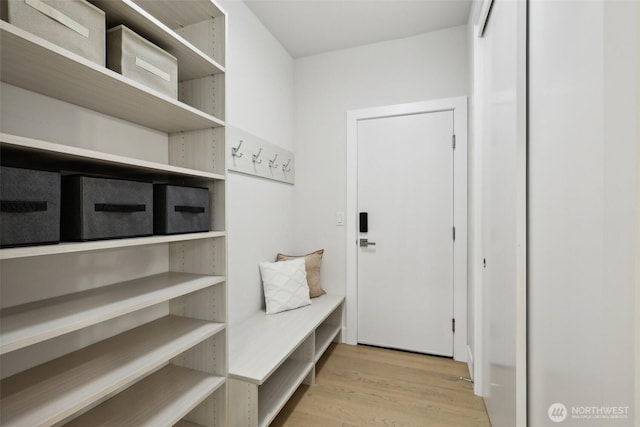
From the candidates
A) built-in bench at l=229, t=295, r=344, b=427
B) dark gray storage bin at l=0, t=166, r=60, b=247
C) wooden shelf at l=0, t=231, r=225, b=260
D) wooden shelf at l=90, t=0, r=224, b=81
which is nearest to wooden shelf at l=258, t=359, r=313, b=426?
→ built-in bench at l=229, t=295, r=344, b=427

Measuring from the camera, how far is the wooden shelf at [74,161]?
0.70 metres

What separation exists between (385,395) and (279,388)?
704 millimetres

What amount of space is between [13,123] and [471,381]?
8.98 ft

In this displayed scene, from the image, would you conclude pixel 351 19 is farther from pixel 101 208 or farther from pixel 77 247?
pixel 77 247

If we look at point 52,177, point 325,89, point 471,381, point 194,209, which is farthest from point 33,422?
point 325,89

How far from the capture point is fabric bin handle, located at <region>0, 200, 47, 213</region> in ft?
2.23

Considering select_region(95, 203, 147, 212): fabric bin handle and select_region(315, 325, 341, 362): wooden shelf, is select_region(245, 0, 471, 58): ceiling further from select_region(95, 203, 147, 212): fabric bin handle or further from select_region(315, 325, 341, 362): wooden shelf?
select_region(315, 325, 341, 362): wooden shelf

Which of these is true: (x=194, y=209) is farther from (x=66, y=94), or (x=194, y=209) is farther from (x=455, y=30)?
(x=455, y=30)

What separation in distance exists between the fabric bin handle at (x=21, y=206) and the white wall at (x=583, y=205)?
1.29m

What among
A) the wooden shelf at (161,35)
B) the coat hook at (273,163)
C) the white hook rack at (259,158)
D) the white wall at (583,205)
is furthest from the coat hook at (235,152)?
the white wall at (583,205)

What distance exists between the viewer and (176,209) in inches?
46.0

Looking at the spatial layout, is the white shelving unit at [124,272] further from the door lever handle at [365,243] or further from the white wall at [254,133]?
the door lever handle at [365,243]

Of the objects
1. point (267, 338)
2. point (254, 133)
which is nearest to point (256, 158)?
point (254, 133)

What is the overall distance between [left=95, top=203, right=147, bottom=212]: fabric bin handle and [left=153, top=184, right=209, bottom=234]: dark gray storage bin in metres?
0.10
